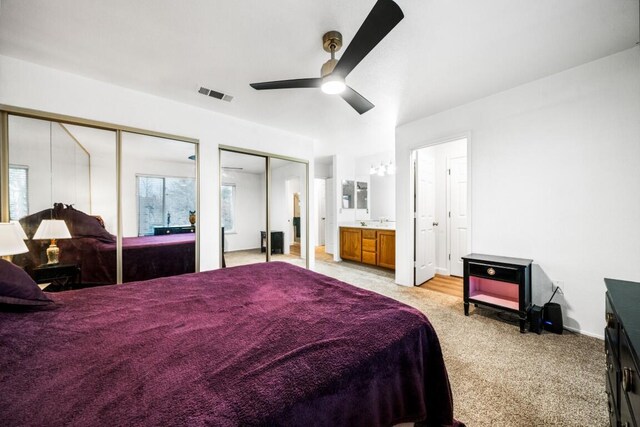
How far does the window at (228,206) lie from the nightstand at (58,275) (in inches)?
64.3

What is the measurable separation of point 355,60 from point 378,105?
1.70 meters

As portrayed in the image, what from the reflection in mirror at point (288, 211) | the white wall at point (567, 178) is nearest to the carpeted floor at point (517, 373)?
the white wall at point (567, 178)

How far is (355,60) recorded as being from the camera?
164cm

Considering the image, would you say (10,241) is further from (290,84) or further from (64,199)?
(290,84)

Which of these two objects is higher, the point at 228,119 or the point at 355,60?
the point at 228,119

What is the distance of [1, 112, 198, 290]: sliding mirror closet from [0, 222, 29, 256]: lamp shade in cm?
13

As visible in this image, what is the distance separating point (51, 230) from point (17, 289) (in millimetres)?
1374

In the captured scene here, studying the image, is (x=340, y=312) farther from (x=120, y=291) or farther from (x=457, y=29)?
(x=457, y=29)

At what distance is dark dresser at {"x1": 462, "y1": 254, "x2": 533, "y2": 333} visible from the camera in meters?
2.44

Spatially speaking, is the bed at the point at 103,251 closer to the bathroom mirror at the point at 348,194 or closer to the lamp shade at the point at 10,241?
the lamp shade at the point at 10,241

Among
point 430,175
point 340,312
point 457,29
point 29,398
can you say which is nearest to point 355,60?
point 457,29

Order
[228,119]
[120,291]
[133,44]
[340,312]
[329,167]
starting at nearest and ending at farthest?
[340,312], [120,291], [133,44], [228,119], [329,167]

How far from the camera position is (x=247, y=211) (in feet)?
13.0

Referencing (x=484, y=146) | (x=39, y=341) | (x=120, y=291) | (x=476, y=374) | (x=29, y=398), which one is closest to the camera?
(x=29, y=398)
